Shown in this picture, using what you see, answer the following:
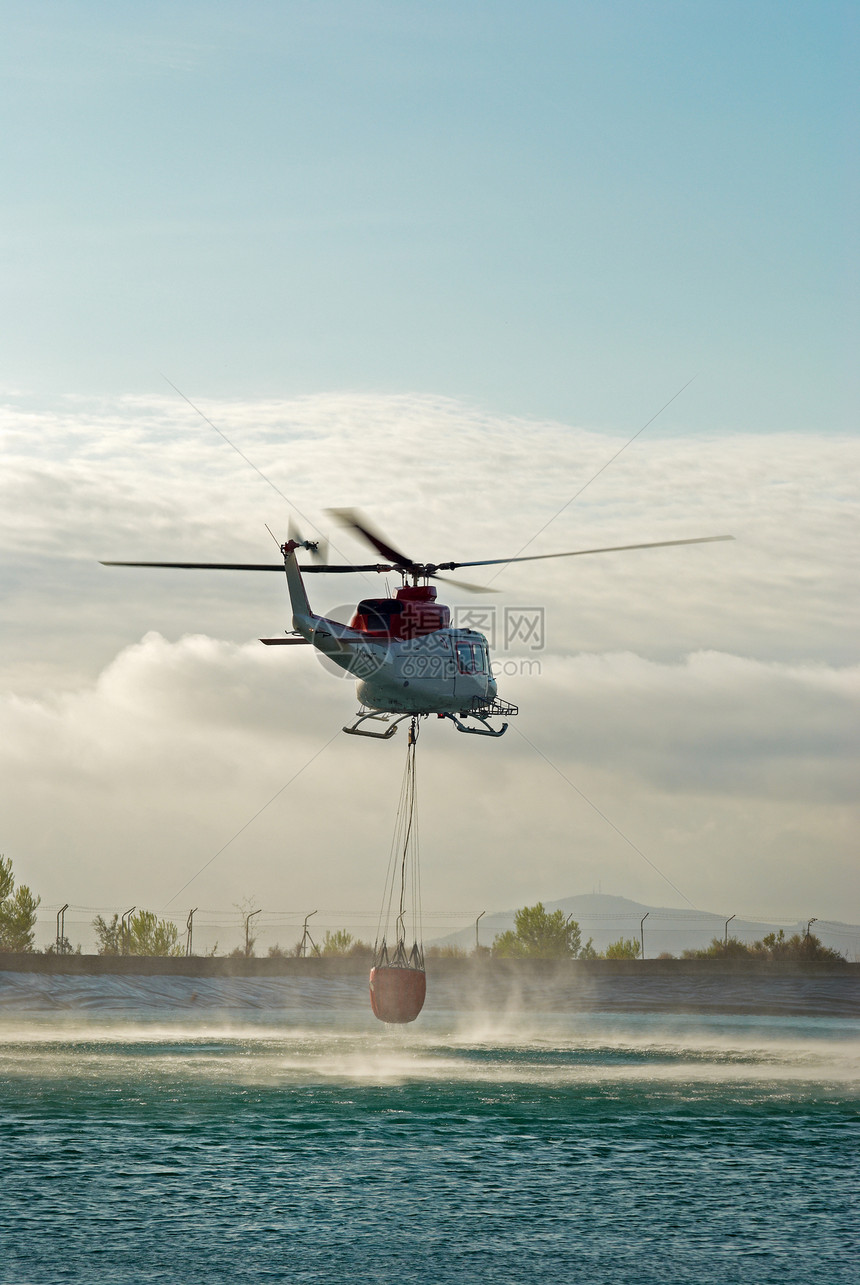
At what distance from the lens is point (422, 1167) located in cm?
3164

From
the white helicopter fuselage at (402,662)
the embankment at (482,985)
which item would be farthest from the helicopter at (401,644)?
the embankment at (482,985)

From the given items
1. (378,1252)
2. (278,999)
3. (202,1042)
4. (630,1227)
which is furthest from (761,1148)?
(278,999)

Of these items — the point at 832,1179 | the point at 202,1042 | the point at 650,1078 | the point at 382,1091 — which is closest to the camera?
the point at 832,1179

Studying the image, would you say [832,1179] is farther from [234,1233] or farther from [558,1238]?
[234,1233]

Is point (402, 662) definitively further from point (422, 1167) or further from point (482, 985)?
point (482, 985)

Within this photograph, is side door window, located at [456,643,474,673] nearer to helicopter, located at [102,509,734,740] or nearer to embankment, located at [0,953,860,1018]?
helicopter, located at [102,509,734,740]

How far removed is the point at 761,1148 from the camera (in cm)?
3481

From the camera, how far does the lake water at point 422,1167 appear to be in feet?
76.8

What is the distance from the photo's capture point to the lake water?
23406 millimetres

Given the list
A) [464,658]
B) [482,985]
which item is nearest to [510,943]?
[482,985]

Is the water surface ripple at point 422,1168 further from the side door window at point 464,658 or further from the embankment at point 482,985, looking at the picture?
the embankment at point 482,985

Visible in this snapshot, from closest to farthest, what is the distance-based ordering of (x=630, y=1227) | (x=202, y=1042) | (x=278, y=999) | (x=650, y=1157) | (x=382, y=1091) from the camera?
(x=630, y=1227)
(x=650, y=1157)
(x=382, y=1091)
(x=202, y=1042)
(x=278, y=999)

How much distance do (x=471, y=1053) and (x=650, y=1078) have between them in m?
13.4

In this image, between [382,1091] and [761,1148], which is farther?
[382,1091]
